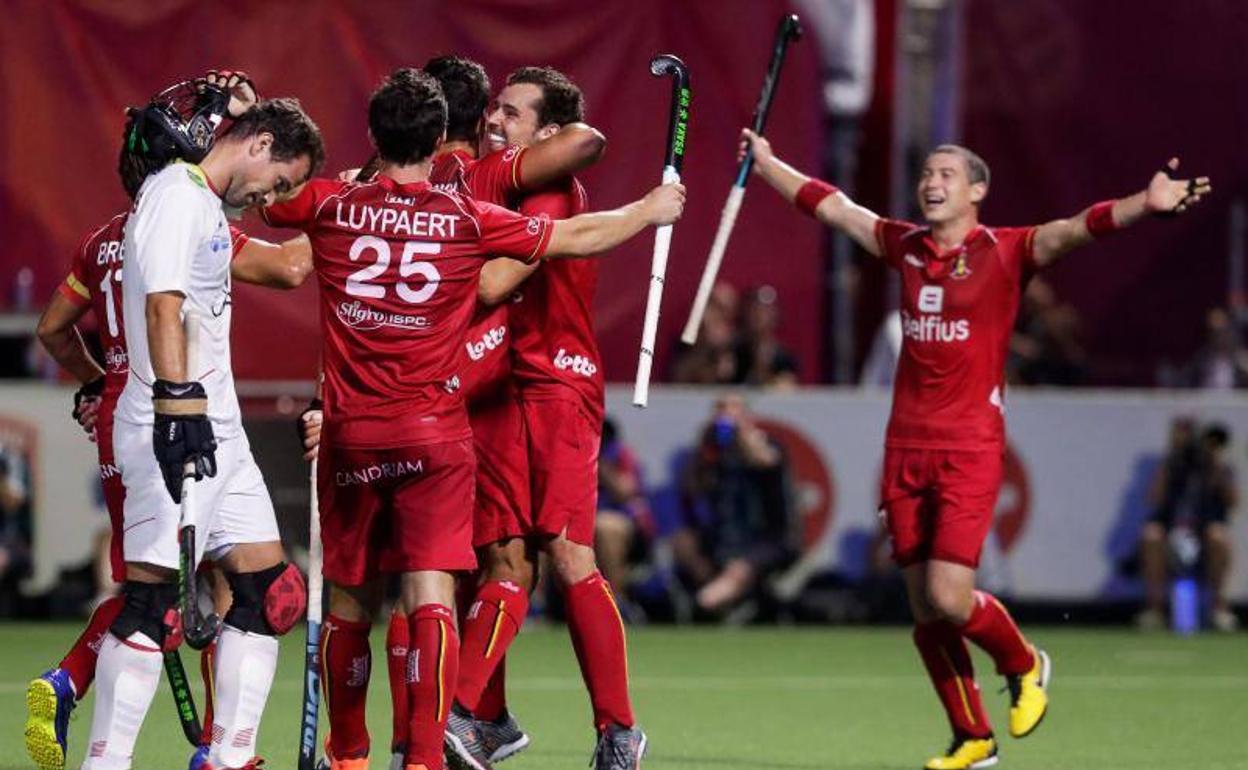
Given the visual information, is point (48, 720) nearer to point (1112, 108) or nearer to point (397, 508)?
point (397, 508)

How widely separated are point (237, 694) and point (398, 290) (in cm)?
151

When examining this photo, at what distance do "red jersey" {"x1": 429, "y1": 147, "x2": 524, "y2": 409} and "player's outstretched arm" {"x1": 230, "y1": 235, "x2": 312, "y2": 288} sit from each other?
20.9 inches

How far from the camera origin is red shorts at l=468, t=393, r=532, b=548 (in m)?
8.58

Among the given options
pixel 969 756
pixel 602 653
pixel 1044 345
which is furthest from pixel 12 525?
pixel 602 653

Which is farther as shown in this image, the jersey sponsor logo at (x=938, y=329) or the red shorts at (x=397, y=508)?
the jersey sponsor logo at (x=938, y=329)

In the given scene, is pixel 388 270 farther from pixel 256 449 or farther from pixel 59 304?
pixel 256 449

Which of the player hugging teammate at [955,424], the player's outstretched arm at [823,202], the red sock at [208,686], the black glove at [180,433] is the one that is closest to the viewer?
the black glove at [180,433]

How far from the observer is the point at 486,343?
8.59m

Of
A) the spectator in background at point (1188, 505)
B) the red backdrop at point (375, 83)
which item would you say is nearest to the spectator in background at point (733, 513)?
A: the red backdrop at point (375, 83)

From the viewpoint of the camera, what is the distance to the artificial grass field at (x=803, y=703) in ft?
32.8

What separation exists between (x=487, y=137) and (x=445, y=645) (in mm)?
2141

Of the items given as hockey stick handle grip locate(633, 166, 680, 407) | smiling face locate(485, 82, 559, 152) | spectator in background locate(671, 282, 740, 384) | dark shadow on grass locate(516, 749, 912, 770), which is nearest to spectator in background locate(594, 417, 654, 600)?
spectator in background locate(671, 282, 740, 384)

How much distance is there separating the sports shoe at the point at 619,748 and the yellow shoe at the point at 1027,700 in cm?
213

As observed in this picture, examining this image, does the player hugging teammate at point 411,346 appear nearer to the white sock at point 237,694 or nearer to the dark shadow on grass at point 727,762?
the white sock at point 237,694
